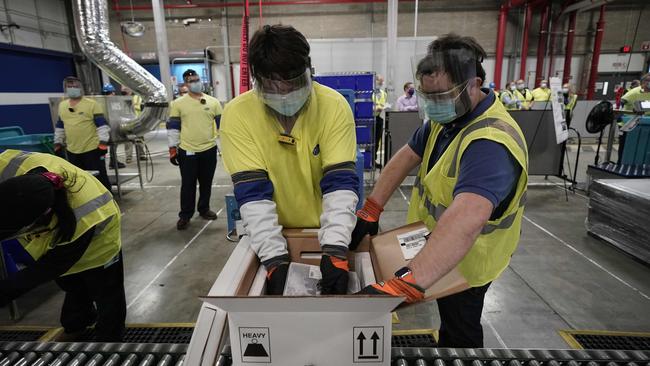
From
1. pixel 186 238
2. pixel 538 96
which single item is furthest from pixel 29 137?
pixel 538 96

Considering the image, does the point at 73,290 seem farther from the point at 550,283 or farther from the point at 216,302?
the point at 550,283

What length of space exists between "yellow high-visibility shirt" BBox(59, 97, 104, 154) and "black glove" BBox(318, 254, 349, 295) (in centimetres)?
458

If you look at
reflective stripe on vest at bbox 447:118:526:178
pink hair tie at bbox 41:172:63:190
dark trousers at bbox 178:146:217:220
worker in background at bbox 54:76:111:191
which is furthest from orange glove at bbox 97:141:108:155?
reflective stripe on vest at bbox 447:118:526:178

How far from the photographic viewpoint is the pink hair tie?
4.64 ft

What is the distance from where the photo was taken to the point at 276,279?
1.12m

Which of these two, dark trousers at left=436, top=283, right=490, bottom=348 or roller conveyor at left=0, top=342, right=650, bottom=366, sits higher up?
roller conveyor at left=0, top=342, right=650, bottom=366

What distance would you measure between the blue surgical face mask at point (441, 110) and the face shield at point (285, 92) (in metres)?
0.43

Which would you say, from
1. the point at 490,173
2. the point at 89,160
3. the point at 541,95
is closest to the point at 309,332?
the point at 490,173

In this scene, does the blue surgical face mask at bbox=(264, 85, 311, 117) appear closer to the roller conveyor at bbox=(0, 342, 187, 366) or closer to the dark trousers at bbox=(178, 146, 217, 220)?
the roller conveyor at bbox=(0, 342, 187, 366)

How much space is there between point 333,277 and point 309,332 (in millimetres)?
346

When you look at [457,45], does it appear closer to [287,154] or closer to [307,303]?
[287,154]

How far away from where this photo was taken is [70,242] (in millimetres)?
1513

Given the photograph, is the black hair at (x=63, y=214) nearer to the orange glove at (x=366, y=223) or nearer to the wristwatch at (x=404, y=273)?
the orange glove at (x=366, y=223)

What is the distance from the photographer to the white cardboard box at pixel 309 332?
751 millimetres
